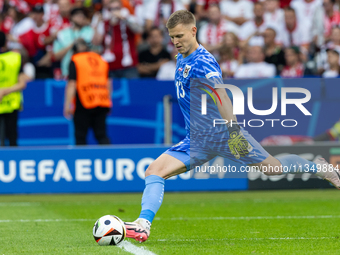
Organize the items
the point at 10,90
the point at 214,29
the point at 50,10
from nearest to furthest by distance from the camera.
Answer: the point at 10,90 → the point at 214,29 → the point at 50,10

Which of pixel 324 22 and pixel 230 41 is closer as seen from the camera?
pixel 230 41

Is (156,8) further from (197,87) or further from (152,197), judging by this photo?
(152,197)

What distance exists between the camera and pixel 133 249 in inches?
181

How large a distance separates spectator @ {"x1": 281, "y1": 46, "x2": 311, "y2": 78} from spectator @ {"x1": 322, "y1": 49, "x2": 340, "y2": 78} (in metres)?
0.48

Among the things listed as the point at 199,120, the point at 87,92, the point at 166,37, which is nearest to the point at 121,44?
the point at 166,37

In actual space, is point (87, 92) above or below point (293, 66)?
below

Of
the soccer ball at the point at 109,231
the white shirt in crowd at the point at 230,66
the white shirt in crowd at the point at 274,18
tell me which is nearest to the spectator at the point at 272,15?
the white shirt in crowd at the point at 274,18

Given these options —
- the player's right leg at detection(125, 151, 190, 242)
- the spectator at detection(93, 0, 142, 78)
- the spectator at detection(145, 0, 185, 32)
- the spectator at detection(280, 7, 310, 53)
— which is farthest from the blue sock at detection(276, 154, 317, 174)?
the spectator at detection(145, 0, 185, 32)

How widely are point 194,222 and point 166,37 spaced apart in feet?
22.0

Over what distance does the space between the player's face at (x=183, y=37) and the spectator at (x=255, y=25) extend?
7477 mm

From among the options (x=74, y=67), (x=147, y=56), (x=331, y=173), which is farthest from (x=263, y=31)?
(x=331, y=173)

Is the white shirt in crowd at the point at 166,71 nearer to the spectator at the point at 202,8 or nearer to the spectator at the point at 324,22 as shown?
the spectator at the point at 202,8

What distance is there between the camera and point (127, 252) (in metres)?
4.45

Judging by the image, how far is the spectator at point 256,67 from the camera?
1102 centimetres
